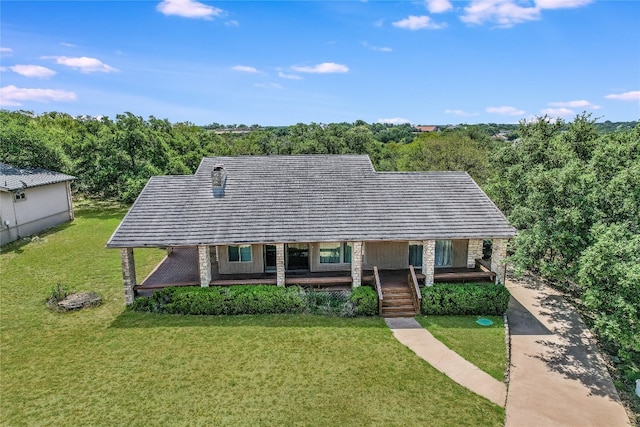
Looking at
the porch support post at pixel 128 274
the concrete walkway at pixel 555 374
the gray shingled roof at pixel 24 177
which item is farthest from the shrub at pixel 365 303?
the gray shingled roof at pixel 24 177

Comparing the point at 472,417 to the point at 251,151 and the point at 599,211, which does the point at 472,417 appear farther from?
the point at 251,151

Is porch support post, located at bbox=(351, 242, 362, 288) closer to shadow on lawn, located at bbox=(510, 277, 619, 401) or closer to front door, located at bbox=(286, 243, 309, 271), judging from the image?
front door, located at bbox=(286, 243, 309, 271)

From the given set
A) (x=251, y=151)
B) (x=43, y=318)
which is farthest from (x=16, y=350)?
(x=251, y=151)

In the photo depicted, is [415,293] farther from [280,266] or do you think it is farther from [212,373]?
[212,373]

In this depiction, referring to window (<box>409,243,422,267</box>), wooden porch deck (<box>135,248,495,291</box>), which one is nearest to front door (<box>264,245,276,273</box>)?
wooden porch deck (<box>135,248,495,291</box>)

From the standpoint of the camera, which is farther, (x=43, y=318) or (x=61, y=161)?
(x=61, y=161)

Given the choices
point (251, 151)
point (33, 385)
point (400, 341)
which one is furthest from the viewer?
point (251, 151)

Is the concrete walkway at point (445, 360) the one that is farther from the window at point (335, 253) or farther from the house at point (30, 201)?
the house at point (30, 201)

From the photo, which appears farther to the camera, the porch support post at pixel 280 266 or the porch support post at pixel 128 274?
the porch support post at pixel 280 266
